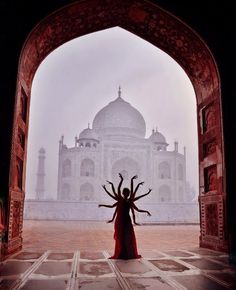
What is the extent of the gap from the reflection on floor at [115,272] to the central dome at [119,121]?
29.6m

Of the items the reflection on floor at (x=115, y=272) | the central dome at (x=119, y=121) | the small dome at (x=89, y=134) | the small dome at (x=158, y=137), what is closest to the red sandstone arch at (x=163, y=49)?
the reflection on floor at (x=115, y=272)

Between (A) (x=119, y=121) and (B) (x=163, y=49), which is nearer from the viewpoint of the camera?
(B) (x=163, y=49)

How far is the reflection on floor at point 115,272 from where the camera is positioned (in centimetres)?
291

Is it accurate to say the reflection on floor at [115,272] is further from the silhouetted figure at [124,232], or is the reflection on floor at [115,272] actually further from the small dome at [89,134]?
the small dome at [89,134]

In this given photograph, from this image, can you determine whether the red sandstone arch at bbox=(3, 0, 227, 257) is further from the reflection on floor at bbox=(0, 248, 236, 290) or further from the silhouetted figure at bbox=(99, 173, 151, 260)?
the silhouetted figure at bbox=(99, 173, 151, 260)

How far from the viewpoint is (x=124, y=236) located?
4.70 meters

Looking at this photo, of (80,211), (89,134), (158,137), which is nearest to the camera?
(80,211)

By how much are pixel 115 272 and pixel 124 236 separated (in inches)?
46.9

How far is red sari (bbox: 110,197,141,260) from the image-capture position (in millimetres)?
4586

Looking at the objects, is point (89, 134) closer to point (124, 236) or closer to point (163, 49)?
point (163, 49)

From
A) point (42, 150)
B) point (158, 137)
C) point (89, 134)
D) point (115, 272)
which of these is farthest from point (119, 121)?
point (115, 272)

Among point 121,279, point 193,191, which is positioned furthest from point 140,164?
point 121,279

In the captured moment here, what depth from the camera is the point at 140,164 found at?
3284 centimetres

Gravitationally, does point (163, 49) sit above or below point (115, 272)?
above
